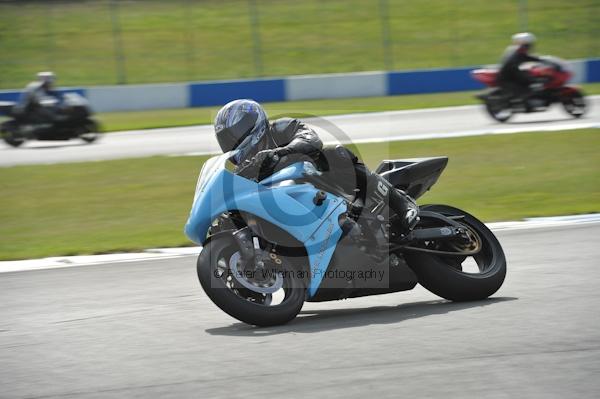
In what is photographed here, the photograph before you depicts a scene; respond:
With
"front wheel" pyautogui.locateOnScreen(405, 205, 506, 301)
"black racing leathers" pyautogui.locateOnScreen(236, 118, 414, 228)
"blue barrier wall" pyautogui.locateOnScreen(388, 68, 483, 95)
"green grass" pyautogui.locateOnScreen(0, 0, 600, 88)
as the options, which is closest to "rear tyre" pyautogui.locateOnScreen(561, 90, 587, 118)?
"blue barrier wall" pyautogui.locateOnScreen(388, 68, 483, 95)

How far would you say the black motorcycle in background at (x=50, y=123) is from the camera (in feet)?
58.7

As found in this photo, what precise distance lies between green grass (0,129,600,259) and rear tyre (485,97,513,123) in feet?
7.13

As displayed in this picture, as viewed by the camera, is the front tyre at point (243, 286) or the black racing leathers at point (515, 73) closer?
the front tyre at point (243, 286)

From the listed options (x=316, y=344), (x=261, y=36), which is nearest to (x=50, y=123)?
(x=261, y=36)

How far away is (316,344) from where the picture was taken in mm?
4867

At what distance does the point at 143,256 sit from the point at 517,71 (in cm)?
1160

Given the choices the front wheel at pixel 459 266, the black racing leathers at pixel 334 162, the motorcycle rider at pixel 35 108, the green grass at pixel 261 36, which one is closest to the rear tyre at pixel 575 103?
the green grass at pixel 261 36

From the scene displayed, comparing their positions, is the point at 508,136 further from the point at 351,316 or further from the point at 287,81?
the point at 351,316

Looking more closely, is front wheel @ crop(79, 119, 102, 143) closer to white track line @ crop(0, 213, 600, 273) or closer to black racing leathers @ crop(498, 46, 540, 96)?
black racing leathers @ crop(498, 46, 540, 96)

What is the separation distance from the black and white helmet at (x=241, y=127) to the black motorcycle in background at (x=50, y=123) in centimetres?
1304

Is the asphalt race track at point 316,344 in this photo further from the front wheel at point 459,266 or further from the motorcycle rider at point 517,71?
the motorcycle rider at point 517,71

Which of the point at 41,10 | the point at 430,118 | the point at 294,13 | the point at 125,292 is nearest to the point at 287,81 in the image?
the point at 294,13

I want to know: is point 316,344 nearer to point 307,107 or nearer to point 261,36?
point 307,107

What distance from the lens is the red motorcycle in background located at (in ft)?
57.9
